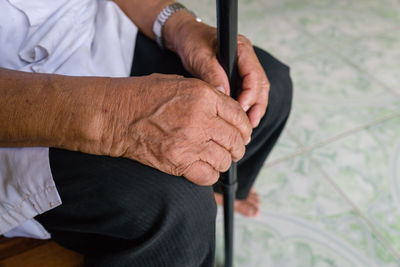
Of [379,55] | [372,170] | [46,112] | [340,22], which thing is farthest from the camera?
[340,22]

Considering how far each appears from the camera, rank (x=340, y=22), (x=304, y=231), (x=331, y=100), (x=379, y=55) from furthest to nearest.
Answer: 1. (x=340, y=22)
2. (x=379, y=55)
3. (x=331, y=100)
4. (x=304, y=231)

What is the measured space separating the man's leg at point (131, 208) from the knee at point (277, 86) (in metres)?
0.31

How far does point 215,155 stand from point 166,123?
0.09 m

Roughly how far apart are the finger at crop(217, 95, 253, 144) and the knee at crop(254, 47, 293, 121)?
0.21 meters

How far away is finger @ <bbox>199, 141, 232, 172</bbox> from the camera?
514mm

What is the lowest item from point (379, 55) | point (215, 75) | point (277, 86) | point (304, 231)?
point (304, 231)

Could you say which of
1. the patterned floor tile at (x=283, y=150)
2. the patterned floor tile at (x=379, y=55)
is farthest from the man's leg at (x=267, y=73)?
the patterned floor tile at (x=379, y=55)

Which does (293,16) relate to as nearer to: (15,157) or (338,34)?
(338,34)

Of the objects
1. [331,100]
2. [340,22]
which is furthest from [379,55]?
[331,100]

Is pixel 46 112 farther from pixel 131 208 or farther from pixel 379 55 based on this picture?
pixel 379 55

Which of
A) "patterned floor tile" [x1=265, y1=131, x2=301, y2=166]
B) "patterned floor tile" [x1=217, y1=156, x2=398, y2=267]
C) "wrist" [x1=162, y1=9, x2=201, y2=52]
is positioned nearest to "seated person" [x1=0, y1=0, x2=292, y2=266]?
"wrist" [x1=162, y1=9, x2=201, y2=52]

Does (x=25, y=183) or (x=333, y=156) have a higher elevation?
(x=25, y=183)

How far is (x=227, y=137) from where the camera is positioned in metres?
0.52

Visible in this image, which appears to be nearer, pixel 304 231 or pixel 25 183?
pixel 25 183
